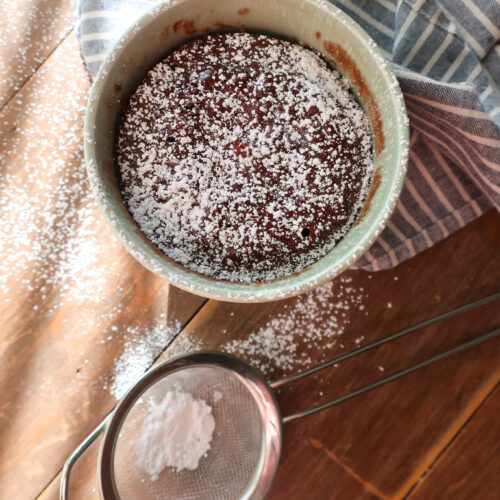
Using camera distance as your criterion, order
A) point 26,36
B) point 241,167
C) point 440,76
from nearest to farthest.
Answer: point 241,167 < point 440,76 < point 26,36

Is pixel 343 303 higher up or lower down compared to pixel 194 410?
higher up

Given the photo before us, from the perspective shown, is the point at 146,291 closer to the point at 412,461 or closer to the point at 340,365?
the point at 340,365

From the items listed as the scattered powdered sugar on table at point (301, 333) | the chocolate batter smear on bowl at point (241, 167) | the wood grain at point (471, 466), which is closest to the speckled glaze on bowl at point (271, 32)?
the chocolate batter smear on bowl at point (241, 167)

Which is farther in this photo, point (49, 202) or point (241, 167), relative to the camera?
Answer: point (49, 202)

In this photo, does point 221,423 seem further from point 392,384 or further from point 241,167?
point 241,167

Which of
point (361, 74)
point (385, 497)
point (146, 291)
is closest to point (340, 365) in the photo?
point (385, 497)

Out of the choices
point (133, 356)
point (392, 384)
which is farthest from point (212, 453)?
point (392, 384)

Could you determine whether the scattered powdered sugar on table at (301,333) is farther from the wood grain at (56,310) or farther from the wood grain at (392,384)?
the wood grain at (56,310)
